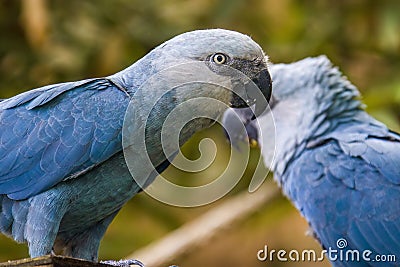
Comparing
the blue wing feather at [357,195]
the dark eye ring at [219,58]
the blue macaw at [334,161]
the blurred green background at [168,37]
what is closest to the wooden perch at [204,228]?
the blurred green background at [168,37]

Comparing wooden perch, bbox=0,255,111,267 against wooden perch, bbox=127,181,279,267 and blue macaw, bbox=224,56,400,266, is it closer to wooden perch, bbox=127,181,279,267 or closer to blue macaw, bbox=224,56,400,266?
blue macaw, bbox=224,56,400,266

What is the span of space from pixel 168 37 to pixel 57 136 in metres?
1.66

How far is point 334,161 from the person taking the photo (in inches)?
85.7

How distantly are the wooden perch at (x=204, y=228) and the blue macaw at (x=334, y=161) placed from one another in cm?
46

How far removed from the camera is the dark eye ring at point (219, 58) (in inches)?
60.4

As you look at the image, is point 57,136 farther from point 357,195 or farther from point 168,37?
point 168,37

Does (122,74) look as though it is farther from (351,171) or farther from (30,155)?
(351,171)

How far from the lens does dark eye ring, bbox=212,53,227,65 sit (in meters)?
1.53

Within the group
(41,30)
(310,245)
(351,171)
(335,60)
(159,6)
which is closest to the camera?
(351,171)

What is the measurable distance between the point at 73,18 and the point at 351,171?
1.63 m

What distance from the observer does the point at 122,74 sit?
1.64 m

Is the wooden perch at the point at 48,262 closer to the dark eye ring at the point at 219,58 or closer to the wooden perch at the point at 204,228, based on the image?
the dark eye ring at the point at 219,58

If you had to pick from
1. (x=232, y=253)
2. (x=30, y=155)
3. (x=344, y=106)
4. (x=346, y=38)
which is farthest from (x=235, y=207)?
(x=30, y=155)

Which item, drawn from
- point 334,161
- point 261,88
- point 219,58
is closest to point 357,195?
point 334,161
